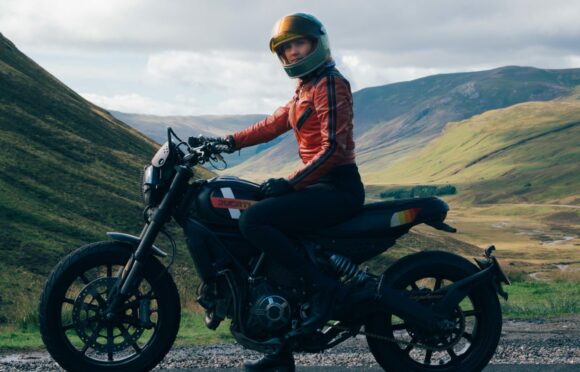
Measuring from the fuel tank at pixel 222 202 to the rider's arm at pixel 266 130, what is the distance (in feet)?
2.41

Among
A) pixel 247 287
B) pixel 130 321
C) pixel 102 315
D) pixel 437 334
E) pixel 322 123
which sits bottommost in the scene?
pixel 437 334

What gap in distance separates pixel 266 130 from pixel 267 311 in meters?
1.89

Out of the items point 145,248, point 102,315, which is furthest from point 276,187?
point 102,315

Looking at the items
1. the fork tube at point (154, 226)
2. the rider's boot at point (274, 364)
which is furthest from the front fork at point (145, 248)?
the rider's boot at point (274, 364)

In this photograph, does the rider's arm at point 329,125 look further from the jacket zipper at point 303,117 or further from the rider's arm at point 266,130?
the rider's arm at point 266,130

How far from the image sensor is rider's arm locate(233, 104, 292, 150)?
25.8ft

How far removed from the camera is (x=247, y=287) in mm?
7156

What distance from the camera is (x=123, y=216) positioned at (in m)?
40.6

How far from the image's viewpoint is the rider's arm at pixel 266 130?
7.88 metres

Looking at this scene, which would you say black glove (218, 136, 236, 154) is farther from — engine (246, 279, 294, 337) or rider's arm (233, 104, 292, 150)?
engine (246, 279, 294, 337)

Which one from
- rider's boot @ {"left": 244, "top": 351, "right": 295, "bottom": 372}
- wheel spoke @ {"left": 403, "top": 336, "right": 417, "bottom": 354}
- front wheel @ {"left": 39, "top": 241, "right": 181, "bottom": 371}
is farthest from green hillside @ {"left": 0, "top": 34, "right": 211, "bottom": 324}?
wheel spoke @ {"left": 403, "top": 336, "right": 417, "bottom": 354}

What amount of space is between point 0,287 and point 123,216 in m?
16.6

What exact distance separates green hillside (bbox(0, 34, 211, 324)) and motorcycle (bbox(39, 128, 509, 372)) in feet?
24.9

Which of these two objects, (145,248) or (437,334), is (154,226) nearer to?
(145,248)
